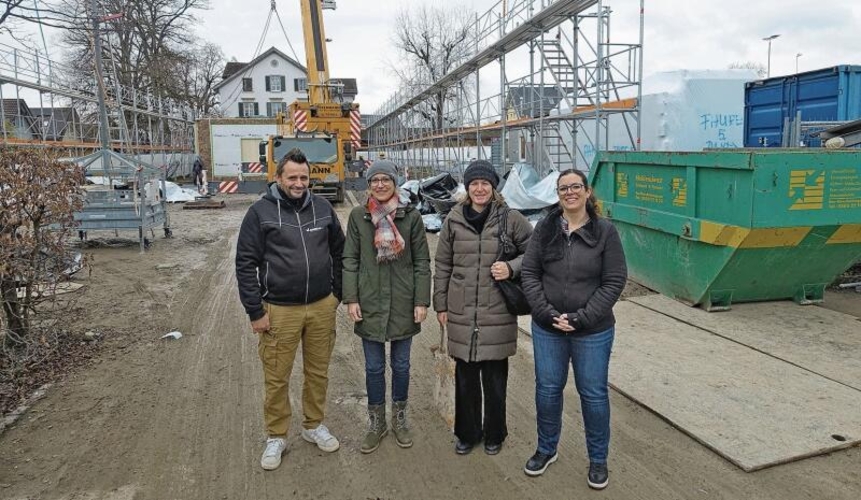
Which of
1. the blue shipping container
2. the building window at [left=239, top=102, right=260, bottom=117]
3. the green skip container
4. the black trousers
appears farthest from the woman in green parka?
the building window at [left=239, top=102, right=260, bottom=117]

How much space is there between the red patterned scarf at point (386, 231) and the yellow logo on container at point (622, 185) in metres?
4.89

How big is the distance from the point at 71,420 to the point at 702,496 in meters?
4.03

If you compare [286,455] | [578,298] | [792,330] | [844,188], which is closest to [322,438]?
[286,455]

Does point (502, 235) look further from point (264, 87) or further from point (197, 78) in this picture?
point (264, 87)

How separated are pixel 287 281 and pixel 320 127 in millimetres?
17054

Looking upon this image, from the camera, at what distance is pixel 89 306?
7.32 m

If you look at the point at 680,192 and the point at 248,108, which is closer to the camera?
the point at 680,192

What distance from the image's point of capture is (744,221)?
5672 millimetres

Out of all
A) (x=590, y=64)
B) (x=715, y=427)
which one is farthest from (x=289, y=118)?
(x=715, y=427)

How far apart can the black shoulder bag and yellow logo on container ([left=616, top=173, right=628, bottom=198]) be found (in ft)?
15.4

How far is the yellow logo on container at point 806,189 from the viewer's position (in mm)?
5660

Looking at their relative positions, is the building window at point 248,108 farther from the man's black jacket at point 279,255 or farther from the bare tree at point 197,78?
the man's black jacket at point 279,255

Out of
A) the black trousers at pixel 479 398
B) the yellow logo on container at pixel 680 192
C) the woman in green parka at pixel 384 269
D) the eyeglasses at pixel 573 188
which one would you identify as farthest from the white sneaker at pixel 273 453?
the yellow logo on container at pixel 680 192

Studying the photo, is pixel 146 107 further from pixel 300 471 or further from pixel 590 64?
pixel 300 471
